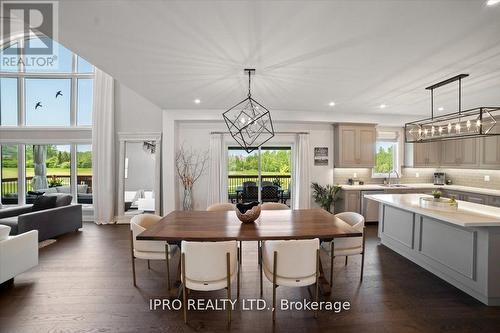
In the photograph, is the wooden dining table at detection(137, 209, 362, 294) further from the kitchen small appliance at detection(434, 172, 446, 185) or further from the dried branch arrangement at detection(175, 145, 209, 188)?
the kitchen small appliance at detection(434, 172, 446, 185)

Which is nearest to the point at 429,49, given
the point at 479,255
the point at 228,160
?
the point at 479,255

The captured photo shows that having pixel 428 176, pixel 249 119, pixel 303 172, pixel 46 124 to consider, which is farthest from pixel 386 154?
pixel 46 124

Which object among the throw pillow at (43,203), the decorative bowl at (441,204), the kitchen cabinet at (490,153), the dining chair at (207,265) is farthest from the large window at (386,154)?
the throw pillow at (43,203)

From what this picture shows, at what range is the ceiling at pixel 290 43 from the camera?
1.77m

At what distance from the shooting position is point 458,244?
2.65 metres

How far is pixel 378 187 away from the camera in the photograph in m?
5.34

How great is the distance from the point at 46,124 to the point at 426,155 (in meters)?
9.90

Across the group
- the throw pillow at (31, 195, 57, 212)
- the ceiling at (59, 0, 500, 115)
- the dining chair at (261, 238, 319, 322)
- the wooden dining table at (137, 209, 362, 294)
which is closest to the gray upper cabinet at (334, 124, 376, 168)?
the ceiling at (59, 0, 500, 115)

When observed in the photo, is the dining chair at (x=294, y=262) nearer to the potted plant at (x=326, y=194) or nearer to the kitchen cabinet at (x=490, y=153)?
the potted plant at (x=326, y=194)

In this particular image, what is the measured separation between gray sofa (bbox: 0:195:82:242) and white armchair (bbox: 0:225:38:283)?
1340 millimetres

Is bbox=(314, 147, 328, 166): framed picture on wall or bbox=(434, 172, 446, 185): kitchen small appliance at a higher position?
bbox=(314, 147, 328, 166): framed picture on wall

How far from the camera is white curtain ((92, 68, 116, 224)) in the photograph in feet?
18.4

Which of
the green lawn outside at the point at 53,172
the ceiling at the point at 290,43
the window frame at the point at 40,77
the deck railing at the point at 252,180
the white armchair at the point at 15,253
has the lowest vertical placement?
the white armchair at the point at 15,253

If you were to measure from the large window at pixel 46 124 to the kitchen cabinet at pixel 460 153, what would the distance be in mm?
9111
